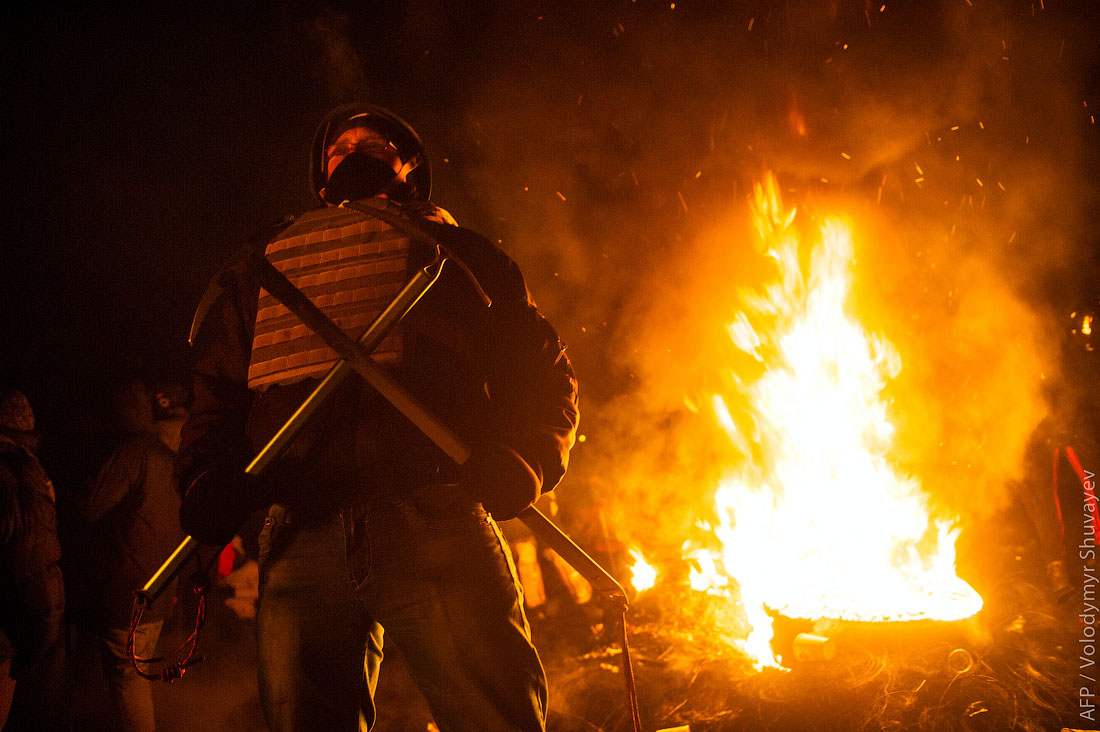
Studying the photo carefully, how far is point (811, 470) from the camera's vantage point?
615cm

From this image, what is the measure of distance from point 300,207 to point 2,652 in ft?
17.4

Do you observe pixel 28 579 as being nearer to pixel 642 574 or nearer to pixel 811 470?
pixel 642 574

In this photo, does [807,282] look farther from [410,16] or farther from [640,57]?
[410,16]

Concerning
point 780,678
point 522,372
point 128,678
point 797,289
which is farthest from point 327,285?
point 797,289

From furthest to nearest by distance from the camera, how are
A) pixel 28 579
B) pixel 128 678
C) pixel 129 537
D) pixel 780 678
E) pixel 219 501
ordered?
Answer: pixel 780 678
pixel 129 537
pixel 128 678
pixel 28 579
pixel 219 501

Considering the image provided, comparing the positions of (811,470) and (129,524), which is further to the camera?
(811,470)

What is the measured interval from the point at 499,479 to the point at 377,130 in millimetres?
1353

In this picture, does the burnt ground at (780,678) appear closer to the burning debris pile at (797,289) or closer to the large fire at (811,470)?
the burning debris pile at (797,289)

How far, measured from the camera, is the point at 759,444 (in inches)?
258

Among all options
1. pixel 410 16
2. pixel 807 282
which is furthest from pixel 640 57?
pixel 807 282

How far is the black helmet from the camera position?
222 cm

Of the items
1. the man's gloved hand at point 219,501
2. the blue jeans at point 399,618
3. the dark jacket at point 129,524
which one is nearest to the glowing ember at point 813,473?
the blue jeans at point 399,618

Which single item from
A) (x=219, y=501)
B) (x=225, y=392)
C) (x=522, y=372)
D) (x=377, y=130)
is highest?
(x=377, y=130)

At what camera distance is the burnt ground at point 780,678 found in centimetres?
391
